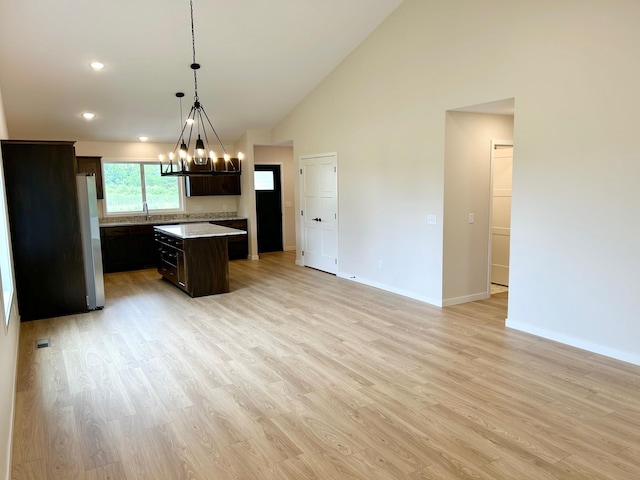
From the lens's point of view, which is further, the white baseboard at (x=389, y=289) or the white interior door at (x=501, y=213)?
the white interior door at (x=501, y=213)

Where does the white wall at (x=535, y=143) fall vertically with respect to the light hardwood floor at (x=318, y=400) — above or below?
above

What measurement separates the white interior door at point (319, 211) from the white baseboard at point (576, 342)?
138 inches

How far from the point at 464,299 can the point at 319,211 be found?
319 centimetres

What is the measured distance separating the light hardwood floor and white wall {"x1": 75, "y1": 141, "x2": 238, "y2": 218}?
4.33m

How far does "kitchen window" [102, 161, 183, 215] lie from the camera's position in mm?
8672

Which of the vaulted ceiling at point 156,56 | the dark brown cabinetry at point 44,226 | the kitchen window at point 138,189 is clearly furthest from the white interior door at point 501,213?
the kitchen window at point 138,189

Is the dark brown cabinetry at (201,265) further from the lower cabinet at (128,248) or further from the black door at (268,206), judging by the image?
the black door at (268,206)

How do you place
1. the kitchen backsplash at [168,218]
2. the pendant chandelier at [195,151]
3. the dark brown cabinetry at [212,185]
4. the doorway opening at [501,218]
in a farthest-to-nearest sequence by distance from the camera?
the dark brown cabinetry at [212,185], the kitchen backsplash at [168,218], the doorway opening at [501,218], the pendant chandelier at [195,151]

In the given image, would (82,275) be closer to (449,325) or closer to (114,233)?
(114,233)

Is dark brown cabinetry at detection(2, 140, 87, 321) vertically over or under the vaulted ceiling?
under

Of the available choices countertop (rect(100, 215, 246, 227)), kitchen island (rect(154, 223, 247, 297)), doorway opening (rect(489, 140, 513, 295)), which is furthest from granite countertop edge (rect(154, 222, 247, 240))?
doorway opening (rect(489, 140, 513, 295))

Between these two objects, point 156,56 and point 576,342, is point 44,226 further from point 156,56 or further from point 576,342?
point 576,342

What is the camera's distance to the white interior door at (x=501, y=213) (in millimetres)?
6211

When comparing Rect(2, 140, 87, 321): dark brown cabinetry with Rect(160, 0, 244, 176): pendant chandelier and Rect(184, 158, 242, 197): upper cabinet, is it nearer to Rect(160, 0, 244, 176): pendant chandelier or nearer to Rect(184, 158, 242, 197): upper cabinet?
Rect(160, 0, 244, 176): pendant chandelier
